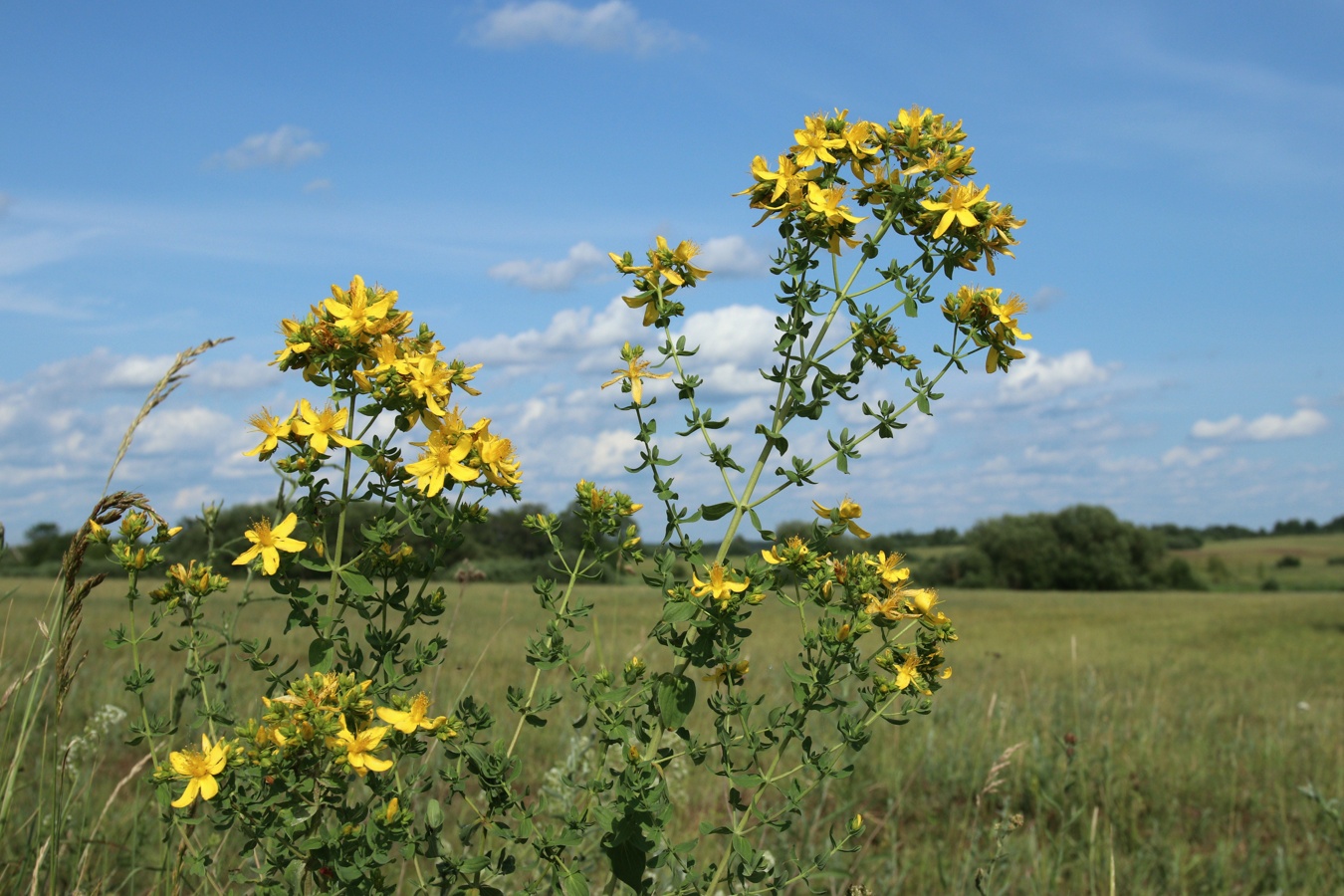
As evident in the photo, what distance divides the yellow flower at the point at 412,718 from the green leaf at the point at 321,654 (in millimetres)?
198

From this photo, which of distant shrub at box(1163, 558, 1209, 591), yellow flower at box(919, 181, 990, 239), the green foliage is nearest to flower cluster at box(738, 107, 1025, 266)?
yellow flower at box(919, 181, 990, 239)

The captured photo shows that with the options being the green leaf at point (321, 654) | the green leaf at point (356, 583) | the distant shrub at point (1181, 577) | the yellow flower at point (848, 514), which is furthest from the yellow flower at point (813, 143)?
the distant shrub at point (1181, 577)

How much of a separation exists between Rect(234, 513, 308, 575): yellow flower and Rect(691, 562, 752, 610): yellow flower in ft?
2.37

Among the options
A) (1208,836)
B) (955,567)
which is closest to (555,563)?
(1208,836)

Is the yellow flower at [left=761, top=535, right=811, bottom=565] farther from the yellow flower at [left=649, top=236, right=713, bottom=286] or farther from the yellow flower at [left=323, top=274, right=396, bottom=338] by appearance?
the yellow flower at [left=323, top=274, right=396, bottom=338]

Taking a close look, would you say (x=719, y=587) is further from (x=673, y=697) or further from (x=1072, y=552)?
(x=1072, y=552)

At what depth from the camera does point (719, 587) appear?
1.74 meters

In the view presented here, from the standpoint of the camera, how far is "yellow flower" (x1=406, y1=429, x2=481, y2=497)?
1670 millimetres

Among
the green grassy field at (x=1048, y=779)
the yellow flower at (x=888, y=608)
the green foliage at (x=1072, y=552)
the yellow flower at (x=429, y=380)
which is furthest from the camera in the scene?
the green foliage at (x=1072, y=552)

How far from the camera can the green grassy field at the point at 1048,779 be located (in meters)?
3.48

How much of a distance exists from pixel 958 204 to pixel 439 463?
118 centimetres

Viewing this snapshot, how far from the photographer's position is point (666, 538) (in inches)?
76.4

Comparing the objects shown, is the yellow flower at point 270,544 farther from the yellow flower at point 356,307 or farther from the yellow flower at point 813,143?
the yellow flower at point 813,143

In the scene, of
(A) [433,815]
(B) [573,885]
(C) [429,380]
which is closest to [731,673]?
(B) [573,885]
